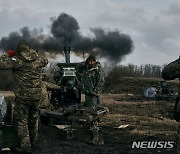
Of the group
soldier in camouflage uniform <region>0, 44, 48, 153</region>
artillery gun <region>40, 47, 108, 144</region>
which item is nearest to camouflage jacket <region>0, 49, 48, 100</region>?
soldier in camouflage uniform <region>0, 44, 48, 153</region>

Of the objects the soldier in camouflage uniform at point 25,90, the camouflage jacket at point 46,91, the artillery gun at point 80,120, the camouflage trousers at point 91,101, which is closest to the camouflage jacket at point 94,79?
the camouflage trousers at point 91,101

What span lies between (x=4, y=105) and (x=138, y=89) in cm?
3104

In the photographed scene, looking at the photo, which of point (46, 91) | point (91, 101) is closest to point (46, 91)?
point (46, 91)

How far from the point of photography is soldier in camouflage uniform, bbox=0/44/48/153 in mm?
8234

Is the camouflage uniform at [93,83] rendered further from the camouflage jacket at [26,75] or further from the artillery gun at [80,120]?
the camouflage jacket at [26,75]

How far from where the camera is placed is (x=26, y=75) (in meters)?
8.38

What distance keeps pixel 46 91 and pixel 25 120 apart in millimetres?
4874

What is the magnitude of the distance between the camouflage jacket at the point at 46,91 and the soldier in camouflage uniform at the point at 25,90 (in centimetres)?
397

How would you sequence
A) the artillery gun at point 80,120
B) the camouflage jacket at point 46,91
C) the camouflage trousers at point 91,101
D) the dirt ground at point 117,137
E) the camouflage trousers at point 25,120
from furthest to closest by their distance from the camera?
the camouflage jacket at point 46,91 < the camouflage trousers at point 91,101 < the artillery gun at point 80,120 < the dirt ground at point 117,137 < the camouflage trousers at point 25,120

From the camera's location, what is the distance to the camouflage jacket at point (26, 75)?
8312mm

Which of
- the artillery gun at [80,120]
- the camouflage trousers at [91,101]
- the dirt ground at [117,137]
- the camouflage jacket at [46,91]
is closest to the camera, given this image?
the dirt ground at [117,137]

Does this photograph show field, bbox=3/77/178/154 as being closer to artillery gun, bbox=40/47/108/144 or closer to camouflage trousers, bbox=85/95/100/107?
artillery gun, bbox=40/47/108/144

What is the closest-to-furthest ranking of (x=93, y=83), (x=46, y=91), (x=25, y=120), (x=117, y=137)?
(x=25, y=120)
(x=117, y=137)
(x=93, y=83)
(x=46, y=91)

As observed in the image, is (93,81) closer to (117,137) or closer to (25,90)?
(117,137)
